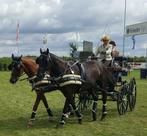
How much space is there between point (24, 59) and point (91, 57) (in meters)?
2.66

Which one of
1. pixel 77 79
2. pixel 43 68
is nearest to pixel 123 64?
pixel 77 79

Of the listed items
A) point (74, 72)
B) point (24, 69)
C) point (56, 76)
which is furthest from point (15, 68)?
point (74, 72)

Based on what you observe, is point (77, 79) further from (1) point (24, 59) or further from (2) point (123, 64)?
(2) point (123, 64)

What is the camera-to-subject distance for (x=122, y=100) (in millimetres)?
13867

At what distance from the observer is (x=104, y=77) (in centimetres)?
1299

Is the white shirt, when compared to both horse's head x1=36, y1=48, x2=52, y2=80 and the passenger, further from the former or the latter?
horse's head x1=36, y1=48, x2=52, y2=80

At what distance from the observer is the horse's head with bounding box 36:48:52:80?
10.7m

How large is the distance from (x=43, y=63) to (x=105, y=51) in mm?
3416

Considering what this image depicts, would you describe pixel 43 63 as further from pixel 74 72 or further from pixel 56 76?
pixel 74 72

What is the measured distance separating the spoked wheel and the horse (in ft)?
1.40

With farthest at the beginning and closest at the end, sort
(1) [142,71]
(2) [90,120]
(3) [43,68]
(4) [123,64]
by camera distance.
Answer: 1. (1) [142,71]
2. (4) [123,64]
3. (2) [90,120]
4. (3) [43,68]

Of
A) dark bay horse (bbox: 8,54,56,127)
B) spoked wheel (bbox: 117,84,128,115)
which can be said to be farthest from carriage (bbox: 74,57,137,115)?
dark bay horse (bbox: 8,54,56,127)

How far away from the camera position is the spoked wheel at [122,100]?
13.7 meters

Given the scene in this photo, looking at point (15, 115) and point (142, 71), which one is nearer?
point (15, 115)
